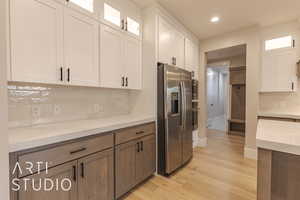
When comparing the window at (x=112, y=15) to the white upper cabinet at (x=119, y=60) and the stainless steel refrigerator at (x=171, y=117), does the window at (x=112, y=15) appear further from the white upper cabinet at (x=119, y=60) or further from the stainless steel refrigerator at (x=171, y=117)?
the stainless steel refrigerator at (x=171, y=117)

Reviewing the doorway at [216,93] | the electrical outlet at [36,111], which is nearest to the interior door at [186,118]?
the electrical outlet at [36,111]

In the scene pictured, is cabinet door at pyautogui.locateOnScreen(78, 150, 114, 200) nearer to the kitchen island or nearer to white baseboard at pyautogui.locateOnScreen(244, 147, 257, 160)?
the kitchen island

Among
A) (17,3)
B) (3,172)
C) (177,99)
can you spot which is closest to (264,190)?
(177,99)

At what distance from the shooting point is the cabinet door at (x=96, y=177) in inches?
55.5

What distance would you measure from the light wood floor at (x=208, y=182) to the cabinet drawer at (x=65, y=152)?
876 mm

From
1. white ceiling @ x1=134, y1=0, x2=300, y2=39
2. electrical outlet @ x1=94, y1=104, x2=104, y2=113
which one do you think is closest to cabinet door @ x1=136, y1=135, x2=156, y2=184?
electrical outlet @ x1=94, y1=104, x2=104, y2=113

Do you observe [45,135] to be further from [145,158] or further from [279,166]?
[279,166]

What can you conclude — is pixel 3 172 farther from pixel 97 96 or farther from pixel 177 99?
pixel 177 99

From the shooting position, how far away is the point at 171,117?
93.0 inches

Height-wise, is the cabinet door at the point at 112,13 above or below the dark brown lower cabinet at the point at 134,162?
above

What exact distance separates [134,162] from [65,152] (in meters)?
0.94

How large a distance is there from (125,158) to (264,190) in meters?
1.35

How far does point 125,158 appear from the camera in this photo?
184 cm

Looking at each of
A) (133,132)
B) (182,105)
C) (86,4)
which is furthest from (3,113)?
(182,105)
